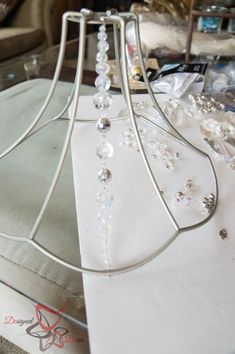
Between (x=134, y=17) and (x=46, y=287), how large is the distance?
305 mm

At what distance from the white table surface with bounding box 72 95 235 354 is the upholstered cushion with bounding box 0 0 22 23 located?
1.50 metres

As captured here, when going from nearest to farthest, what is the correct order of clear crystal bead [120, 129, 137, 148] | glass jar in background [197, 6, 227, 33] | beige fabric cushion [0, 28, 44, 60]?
1. clear crystal bead [120, 129, 137, 148]
2. glass jar in background [197, 6, 227, 33]
3. beige fabric cushion [0, 28, 44, 60]

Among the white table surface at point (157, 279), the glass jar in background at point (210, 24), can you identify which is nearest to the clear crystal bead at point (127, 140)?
the white table surface at point (157, 279)

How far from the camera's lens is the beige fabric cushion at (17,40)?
156cm

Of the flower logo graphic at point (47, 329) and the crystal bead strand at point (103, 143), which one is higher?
the crystal bead strand at point (103, 143)

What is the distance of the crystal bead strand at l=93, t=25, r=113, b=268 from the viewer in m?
0.33

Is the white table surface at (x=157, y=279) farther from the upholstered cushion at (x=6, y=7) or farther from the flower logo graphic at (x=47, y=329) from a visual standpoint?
the upholstered cushion at (x=6, y=7)

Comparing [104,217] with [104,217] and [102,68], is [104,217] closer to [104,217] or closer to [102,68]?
[104,217]

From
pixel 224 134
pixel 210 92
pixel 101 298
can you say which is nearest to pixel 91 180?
pixel 101 298

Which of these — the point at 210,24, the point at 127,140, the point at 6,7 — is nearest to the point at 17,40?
the point at 6,7

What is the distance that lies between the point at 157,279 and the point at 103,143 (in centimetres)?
16

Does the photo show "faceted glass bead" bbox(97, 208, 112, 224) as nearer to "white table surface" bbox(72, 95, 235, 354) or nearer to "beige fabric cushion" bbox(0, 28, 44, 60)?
"white table surface" bbox(72, 95, 235, 354)

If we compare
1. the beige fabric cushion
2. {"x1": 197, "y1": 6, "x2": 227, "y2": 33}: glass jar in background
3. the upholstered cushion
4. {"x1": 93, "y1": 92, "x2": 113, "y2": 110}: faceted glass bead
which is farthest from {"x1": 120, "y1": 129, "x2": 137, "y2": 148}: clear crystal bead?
the upholstered cushion

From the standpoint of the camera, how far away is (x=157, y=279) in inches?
14.2
